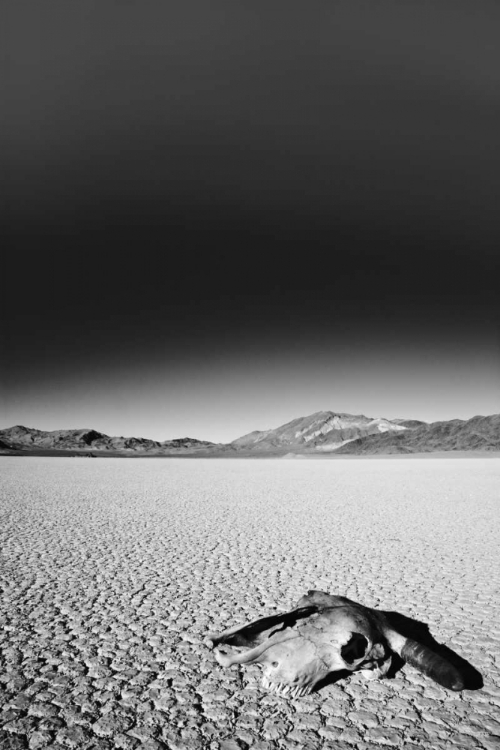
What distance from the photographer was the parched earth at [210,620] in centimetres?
258

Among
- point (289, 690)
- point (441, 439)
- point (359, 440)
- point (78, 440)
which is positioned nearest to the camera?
point (289, 690)

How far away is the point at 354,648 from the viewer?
10.3 feet

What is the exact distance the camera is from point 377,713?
8.92 feet

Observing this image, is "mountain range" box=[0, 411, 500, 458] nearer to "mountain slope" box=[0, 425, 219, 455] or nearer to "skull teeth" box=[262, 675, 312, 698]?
"mountain slope" box=[0, 425, 219, 455]

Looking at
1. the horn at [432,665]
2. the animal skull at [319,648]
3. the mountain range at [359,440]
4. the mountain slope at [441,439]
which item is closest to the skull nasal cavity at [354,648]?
the animal skull at [319,648]

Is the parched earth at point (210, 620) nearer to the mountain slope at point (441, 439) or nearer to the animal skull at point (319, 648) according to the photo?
the animal skull at point (319, 648)

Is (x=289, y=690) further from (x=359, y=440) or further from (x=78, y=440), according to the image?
(x=78, y=440)

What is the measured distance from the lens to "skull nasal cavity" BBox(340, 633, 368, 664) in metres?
3.07

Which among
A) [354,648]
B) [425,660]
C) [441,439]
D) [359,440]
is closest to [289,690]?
[354,648]

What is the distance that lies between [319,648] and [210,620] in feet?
5.06

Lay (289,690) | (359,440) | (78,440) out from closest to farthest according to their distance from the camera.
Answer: (289,690) → (359,440) → (78,440)

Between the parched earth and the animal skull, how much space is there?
3.9 inches

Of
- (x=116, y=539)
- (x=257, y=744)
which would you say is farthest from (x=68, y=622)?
(x=116, y=539)

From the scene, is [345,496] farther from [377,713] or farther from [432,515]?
[377,713]
